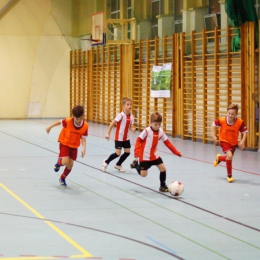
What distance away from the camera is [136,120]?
2523cm

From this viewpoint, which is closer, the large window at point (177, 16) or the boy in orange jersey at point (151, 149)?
the boy in orange jersey at point (151, 149)

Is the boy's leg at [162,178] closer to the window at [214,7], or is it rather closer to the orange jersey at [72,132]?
the orange jersey at [72,132]

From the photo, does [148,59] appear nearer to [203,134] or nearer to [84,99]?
[203,134]

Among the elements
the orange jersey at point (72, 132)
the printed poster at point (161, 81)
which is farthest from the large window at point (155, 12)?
the orange jersey at point (72, 132)

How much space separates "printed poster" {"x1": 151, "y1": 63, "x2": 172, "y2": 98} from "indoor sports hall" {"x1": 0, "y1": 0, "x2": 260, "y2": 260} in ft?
0.23

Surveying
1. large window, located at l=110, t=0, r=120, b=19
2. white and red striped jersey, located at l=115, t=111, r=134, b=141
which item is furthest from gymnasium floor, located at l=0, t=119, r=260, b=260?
large window, located at l=110, t=0, r=120, b=19

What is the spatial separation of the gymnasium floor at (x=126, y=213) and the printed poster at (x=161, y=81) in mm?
7521

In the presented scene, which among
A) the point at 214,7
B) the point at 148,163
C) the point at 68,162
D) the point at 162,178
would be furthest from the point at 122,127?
the point at 214,7

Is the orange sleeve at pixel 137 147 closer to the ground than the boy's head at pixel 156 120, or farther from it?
closer to the ground

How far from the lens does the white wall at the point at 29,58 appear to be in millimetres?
31516

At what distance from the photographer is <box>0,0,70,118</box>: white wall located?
3152 cm

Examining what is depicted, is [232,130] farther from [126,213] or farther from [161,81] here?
[161,81]

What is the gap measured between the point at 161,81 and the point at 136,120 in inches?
143

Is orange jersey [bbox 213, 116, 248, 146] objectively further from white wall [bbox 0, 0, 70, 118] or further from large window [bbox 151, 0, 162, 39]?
white wall [bbox 0, 0, 70, 118]
